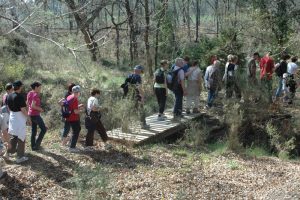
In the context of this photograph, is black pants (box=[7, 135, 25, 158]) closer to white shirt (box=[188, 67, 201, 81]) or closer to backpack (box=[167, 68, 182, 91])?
backpack (box=[167, 68, 182, 91])

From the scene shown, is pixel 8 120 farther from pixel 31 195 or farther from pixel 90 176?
pixel 90 176

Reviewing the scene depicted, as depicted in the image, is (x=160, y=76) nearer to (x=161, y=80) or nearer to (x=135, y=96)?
(x=161, y=80)

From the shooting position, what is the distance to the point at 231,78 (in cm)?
1355

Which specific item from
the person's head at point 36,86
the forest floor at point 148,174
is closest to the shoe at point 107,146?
the forest floor at point 148,174

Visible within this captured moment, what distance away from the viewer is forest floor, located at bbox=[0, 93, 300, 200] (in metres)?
7.43

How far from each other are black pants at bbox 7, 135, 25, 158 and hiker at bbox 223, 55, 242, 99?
7.17 metres

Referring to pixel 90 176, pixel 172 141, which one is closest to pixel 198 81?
pixel 172 141

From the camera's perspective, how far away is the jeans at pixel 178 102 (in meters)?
11.8

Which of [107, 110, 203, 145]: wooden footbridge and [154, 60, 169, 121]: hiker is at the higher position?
[154, 60, 169, 121]: hiker

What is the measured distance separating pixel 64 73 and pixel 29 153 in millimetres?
9608

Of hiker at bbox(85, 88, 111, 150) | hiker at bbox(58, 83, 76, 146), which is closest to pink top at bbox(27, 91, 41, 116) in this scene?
hiker at bbox(58, 83, 76, 146)

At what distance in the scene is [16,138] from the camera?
8.49 m

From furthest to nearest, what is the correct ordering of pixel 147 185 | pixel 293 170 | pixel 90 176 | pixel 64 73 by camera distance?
1. pixel 64 73
2. pixel 293 170
3. pixel 147 185
4. pixel 90 176

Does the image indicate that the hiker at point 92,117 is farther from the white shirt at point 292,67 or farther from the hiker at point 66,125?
the white shirt at point 292,67
